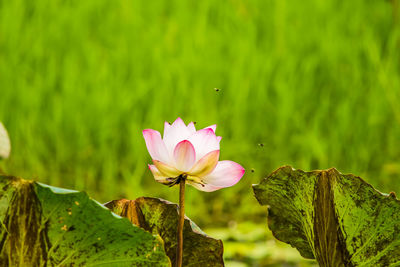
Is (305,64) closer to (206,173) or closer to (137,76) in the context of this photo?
(137,76)

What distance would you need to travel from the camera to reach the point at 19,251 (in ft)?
1.44

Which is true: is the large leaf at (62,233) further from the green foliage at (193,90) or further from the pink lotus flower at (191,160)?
the green foliage at (193,90)

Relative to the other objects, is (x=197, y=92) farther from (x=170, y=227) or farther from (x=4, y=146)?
(x=4, y=146)

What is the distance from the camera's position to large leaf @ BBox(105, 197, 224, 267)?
19.8 inches

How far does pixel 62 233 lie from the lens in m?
0.43

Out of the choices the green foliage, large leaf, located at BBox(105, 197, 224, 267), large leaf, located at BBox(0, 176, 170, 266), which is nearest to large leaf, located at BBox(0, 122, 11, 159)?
large leaf, located at BBox(0, 176, 170, 266)

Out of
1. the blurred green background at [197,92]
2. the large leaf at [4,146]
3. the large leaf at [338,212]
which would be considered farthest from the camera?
the blurred green background at [197,92]

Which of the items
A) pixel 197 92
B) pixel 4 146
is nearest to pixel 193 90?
pixel 197 92

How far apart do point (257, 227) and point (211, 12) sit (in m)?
1.21

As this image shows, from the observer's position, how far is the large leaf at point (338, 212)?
1.64ft

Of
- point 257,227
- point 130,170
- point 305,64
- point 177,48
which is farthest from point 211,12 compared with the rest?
point 257,227

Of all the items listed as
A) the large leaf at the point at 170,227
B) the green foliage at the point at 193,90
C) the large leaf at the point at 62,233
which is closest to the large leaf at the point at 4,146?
the large leaf at the point at 62,233

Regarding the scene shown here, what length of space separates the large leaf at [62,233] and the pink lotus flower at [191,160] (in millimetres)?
64

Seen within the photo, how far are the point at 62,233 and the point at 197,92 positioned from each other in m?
1.95
